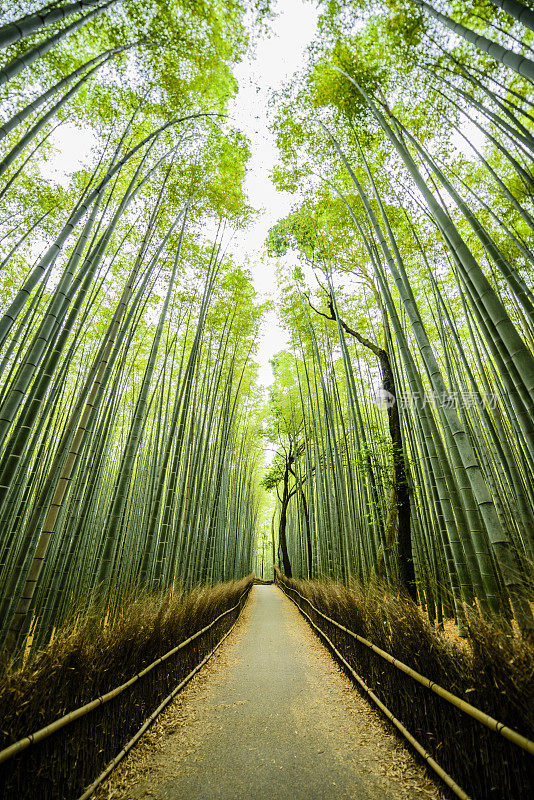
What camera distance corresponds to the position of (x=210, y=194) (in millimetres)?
4316

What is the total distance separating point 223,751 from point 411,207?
539 centimetres

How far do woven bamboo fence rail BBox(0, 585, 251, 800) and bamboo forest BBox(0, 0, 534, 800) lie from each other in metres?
0.01

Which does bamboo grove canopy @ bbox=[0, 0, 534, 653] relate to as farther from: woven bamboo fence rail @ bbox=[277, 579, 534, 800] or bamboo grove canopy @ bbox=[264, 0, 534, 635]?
woven bamboo fence rail @ bbox=[277, 579, 534, 800]

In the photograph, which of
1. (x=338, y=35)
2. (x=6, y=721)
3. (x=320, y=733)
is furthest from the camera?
(x=338, y=35)

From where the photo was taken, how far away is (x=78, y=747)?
1344 millimetres

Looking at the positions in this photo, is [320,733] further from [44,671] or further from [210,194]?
[210,194]

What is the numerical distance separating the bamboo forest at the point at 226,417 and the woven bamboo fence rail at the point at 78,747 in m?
0.01

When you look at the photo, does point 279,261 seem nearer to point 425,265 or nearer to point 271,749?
point 425,265

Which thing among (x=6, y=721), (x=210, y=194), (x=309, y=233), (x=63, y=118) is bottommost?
(x=6, y=721)

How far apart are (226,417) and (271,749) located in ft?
16.3

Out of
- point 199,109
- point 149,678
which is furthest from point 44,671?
point 199,109

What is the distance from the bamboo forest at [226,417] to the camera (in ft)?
4.73
